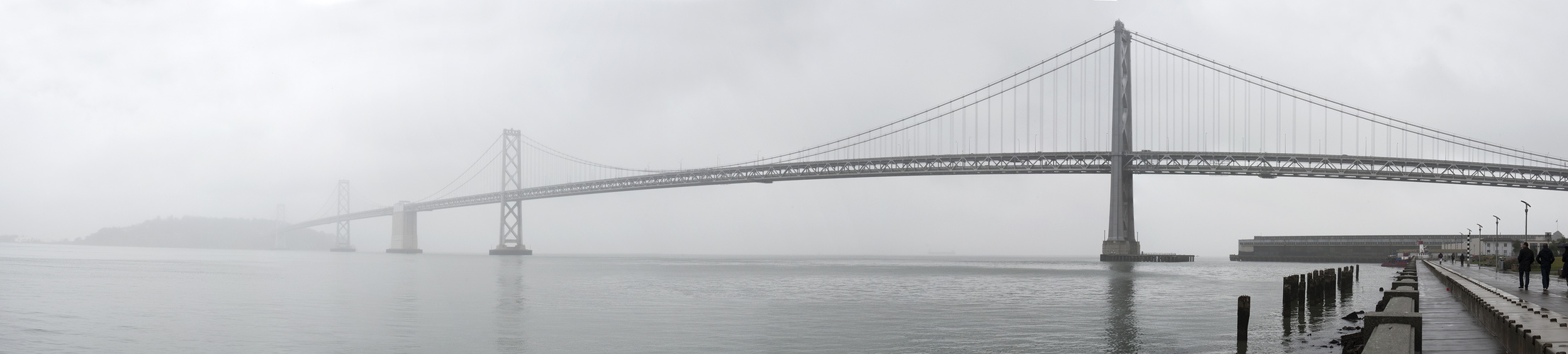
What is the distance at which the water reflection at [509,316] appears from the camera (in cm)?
1705

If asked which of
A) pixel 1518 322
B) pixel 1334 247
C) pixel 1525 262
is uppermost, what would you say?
pixel 1525 262

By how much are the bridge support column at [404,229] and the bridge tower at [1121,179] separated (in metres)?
71.7

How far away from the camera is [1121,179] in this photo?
245ft

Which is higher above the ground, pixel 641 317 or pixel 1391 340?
pixel 1391 340

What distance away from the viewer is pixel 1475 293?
16.1 metres

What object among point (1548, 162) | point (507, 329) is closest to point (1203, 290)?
point (507, 329)

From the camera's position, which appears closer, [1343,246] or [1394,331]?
[1394,331]

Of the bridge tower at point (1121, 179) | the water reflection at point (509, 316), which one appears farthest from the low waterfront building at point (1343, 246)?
the water reflection at point (509, 316)

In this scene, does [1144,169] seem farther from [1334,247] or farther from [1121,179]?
[1334,247]

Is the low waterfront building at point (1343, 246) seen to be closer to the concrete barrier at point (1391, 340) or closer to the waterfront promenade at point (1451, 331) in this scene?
the waterfront promenade at point (1451, 331)

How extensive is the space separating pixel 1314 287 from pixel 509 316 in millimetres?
17997

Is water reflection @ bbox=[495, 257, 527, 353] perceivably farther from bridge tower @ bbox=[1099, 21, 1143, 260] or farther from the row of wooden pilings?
bridge tower @ bbox=[1099, 21, 1143, 260]

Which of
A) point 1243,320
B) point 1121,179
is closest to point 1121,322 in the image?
point 1243,320

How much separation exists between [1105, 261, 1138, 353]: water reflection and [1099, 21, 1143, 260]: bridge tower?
3869 cm
